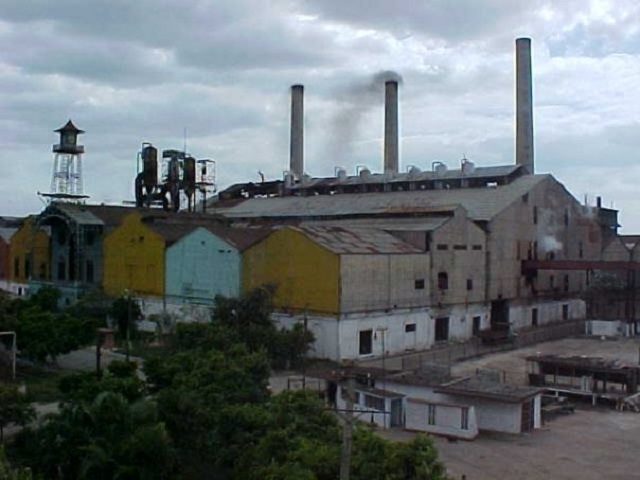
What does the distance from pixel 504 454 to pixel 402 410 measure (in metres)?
4.11

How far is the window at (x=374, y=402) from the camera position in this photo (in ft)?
80.1

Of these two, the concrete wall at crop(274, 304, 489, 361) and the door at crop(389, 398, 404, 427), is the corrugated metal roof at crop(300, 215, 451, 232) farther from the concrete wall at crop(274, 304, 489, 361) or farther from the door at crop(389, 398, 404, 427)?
the door at crop(389, 398, 404, 427)

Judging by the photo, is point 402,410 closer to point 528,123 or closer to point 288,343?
point 288,343

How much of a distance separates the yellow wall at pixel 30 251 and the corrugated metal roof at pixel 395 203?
1331cm

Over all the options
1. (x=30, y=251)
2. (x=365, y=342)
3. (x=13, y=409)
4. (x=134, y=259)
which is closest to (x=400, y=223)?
(x=365, y=342)

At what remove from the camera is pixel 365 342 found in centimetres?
3494

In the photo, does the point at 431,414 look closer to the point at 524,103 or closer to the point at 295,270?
the point at 295,270

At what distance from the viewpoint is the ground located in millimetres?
19188

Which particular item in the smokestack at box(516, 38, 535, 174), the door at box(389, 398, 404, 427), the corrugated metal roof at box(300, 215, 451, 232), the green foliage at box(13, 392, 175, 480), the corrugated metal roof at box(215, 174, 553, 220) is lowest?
the door at box(389, 398, 404, 427)

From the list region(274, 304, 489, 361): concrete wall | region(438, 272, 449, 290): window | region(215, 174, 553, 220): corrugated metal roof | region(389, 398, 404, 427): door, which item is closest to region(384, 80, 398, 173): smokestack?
region(215, 174, 553, 220): corrugated metal roof

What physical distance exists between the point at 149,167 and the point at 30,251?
405 inches

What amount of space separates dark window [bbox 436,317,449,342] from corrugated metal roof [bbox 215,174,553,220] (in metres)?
6.88

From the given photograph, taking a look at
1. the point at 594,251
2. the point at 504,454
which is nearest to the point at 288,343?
the point at 504,454

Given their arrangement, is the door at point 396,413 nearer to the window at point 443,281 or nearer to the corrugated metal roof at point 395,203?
the window at point 443,281
